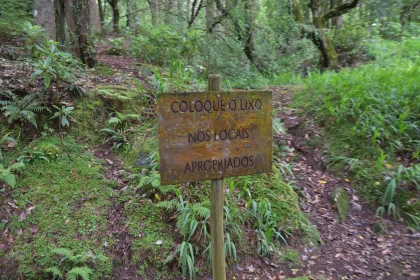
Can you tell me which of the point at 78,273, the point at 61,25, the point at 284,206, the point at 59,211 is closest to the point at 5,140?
the point at 59,211

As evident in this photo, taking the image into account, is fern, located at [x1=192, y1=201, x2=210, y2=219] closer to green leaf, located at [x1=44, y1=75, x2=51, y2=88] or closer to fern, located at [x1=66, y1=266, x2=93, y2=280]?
fern, located at [x1=66, y1=266, x2=93, y2=280]

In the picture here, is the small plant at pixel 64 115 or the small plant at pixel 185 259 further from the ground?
the small plant at pixel 64 115

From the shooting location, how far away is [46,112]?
14.3 ft

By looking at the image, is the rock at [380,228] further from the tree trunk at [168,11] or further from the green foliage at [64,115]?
the tree trunk at [168,11]

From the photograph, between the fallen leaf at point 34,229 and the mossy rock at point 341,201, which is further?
the mossy rock at point 341,201

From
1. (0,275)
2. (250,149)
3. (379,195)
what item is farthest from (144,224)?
(379,195)

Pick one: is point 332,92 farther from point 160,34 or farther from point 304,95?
point 160,34

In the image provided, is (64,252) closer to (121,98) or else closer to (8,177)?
(8,177)

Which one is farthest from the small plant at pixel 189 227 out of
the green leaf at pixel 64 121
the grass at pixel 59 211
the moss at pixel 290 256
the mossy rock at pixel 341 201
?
the green leaf at pixel 64 121

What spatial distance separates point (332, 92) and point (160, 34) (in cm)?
423

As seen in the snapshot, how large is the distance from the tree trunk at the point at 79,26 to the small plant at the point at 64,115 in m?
1.94

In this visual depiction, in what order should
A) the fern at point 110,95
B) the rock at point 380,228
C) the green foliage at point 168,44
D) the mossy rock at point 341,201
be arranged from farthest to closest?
the green foliage at point 168,44
the fern at point 110,95
the mossy rock at point 341,201
the rock at point 380,228

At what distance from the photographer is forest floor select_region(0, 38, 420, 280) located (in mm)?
3359

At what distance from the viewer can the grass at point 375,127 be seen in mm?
4277
